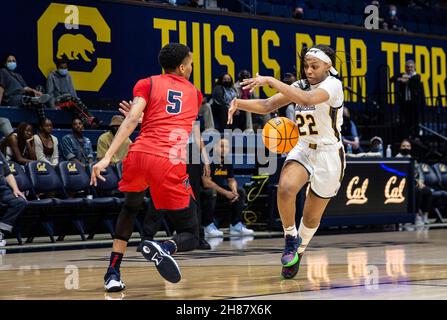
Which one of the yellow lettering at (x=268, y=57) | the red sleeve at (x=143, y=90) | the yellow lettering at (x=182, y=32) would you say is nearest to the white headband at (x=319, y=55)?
the red sleeve at (x=143, y=90)

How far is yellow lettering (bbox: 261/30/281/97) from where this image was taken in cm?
2159

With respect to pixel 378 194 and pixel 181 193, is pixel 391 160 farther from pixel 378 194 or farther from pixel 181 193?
pixel 181 193

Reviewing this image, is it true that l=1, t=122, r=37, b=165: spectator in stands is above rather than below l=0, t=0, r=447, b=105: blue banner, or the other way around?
below

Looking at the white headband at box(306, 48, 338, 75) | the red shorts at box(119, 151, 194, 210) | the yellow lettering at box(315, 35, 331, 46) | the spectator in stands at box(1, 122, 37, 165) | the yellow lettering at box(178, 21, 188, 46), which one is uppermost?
the yellow lettering at box(315, 35, 331, 46)

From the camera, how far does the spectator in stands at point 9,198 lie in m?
13.4

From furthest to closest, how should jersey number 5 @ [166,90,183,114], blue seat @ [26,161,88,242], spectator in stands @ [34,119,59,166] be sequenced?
1. spectator in stands @ [34,119,59,166]
2. blue seat @ [26,161,88,242]
3. jersey number 5 @ [166,90,183,114]

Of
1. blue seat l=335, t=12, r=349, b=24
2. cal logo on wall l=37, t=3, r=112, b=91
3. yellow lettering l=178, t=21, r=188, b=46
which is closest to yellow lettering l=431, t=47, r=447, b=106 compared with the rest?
blue seat l=335, t=12, r=349, b=24

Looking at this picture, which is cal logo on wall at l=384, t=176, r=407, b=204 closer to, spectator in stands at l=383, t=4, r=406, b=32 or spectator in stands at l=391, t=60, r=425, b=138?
spectator in stands at l=391, t=60, r=425, b=138

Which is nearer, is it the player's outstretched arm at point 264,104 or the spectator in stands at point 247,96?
the player's outstretched arm at point 264,104

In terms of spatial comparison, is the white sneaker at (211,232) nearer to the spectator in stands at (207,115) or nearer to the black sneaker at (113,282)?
the spectator in stands at (207,115)

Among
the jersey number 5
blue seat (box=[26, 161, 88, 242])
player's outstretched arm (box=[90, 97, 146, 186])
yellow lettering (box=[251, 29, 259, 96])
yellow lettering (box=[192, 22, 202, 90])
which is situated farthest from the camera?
yellow lettering (box=[251, 29, 259, 96])

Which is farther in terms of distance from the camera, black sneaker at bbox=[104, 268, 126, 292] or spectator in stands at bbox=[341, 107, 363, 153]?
spectator in stands at bbox=[341, 107, 363, 153]

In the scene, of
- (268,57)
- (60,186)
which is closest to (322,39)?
(268,57)

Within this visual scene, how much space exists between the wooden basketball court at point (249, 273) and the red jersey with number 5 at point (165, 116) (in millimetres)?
1105
